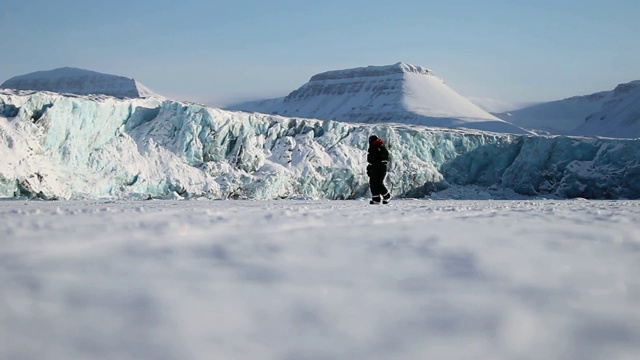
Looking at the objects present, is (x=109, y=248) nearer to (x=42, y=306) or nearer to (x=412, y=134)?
(x=42, y=306)

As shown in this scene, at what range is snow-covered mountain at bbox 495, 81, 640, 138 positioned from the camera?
81.9 m

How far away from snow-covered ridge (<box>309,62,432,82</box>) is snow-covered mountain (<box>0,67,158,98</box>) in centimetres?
3886

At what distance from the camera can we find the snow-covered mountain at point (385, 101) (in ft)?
242

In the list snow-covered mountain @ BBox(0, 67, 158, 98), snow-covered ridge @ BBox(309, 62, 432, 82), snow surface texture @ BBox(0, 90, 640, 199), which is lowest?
snow surface texture @ BBox(0, 90, 640, 199)

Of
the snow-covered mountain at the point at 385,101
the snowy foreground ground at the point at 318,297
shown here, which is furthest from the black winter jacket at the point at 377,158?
the snow-covered mountain at the point at 385,101

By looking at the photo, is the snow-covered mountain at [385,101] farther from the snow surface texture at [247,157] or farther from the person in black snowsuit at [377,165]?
the person in black snowsuit at [377,165]

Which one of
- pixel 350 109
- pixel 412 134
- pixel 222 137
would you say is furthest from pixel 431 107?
pixel 222 137

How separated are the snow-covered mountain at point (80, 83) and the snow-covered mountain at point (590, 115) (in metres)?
64.9

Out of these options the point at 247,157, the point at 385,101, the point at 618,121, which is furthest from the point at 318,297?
the point at 618,121

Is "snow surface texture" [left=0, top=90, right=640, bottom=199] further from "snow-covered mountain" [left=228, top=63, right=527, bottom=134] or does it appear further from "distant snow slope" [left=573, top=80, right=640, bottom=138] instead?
"distant snow slope" [left=573, top=80, right=640, bottom=138]

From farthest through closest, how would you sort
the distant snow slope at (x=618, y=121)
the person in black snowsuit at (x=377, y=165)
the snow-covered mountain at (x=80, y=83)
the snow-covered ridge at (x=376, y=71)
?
the snow-covered ridge at (x=376, y=71) → the distant snow slope at (x=618, y=121) → the snow-covered mountain at (x=80, y=83) → the person in black snowsuit at (x=377, y=165)

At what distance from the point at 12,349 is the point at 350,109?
284ft

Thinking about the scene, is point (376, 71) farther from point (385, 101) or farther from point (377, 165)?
point (377, 165)

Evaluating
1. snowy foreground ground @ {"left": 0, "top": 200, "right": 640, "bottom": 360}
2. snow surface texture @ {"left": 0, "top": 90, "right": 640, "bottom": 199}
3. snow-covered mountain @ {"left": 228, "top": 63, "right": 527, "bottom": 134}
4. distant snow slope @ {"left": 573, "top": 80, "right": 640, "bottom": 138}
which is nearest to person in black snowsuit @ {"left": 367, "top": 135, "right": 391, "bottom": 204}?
snowy foreground ground @ {"left": 0, "top": 200, "right": 640, "bottom": 360}
